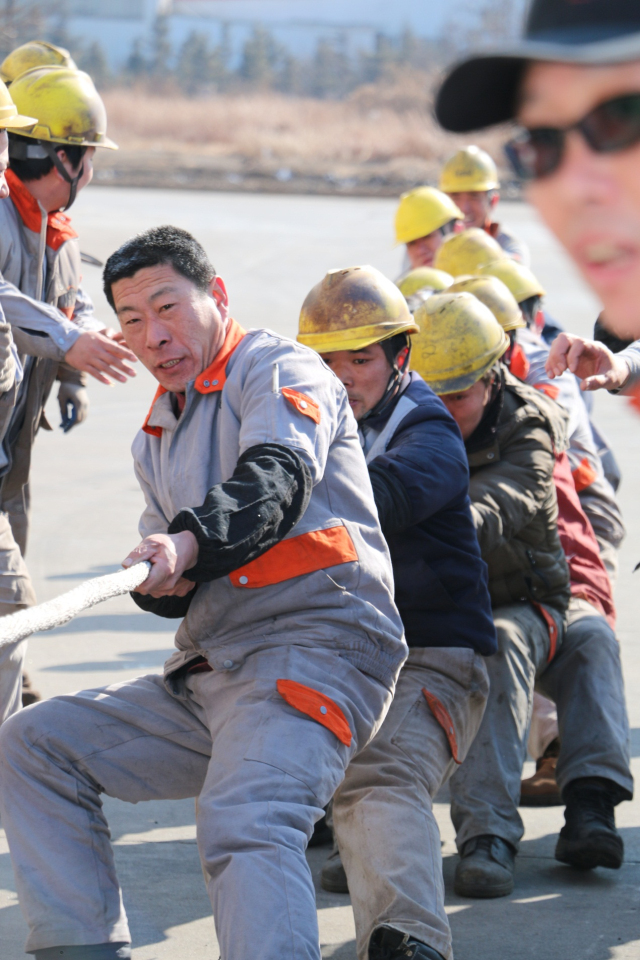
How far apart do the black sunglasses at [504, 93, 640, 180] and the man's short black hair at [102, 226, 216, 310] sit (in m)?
1.91

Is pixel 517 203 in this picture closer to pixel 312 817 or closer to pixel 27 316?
pixel 27 316

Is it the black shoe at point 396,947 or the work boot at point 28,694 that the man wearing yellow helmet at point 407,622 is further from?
the work boot at point 28,694

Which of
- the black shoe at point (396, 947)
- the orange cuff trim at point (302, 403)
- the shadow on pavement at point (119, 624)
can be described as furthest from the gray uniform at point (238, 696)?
the shadow on pavement at point (119, 624)

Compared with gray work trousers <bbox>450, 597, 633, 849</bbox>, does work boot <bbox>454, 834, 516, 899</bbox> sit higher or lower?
lower

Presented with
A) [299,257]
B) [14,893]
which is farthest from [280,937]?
[299,257]

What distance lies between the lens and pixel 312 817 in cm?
255

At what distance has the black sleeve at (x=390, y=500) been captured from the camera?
10.4 feet

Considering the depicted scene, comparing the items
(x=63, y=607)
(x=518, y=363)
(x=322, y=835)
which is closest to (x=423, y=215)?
(x=518, y=363)

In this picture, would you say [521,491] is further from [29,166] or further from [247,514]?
[29,166]

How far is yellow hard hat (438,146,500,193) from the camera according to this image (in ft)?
25.3

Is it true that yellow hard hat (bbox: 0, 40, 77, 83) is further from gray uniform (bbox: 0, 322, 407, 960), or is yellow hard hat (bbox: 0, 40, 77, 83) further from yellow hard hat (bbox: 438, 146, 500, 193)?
gray uniform (bbox: 0, 322, 407, 960)

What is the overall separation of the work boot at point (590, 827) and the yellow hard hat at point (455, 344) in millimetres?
1273

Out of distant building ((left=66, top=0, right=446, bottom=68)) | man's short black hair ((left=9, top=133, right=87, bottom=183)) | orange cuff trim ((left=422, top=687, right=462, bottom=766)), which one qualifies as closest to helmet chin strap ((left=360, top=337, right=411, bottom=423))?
orange cuff trim ((left=422, top=687, right=462, bottom=766))

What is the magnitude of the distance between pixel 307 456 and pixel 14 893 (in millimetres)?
1602
